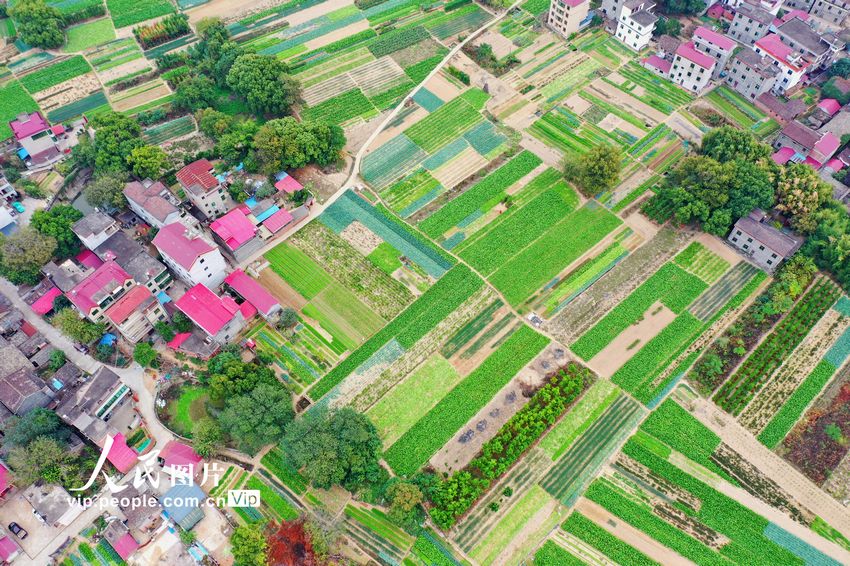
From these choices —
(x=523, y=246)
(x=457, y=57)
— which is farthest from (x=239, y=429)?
A: (x=457, y=57)

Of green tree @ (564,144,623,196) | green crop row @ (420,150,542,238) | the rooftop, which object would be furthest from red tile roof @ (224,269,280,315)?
green tree @ (564,144,623,196)

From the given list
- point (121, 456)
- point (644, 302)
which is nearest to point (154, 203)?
point (121, 456)

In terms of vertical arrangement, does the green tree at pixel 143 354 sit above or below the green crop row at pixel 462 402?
below

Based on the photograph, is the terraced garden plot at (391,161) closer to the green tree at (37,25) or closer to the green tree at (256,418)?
the green tree at (256,418)

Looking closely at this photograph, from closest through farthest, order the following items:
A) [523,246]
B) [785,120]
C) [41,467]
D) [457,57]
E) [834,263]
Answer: [41,467] < [834,263] < [523,246] < [785,120] < [457,57]

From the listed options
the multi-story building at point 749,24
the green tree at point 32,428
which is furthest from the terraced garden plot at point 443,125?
the green tree at point 32,428

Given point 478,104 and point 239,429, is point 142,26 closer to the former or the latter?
point 478,104
